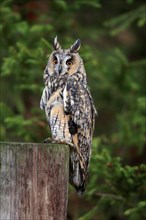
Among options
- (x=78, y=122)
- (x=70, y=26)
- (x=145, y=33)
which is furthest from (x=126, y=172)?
(x=145, y=33)

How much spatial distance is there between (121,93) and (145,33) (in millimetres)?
2060

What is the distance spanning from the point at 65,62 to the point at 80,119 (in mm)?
461

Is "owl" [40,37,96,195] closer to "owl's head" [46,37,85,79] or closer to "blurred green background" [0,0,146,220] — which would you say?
"owl's head" [46,37,85,79]

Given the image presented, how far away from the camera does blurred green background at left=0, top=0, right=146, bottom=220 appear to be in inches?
248

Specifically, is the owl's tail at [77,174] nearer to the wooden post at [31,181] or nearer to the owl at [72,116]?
the owl at [72,116]

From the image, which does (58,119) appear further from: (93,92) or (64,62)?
(93,92)

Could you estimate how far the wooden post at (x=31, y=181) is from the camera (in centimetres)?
352

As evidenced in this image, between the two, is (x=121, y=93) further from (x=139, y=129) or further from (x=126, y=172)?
(x=126, y=172)

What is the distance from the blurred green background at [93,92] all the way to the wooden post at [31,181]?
2.21 m

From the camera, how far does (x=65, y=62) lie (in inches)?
201

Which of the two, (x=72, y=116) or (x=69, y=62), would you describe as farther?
(x=69, y=62)

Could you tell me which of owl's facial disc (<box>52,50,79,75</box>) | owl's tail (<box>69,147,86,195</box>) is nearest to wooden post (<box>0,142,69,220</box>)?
owl's tail (<box>69,147,86,195</box>)

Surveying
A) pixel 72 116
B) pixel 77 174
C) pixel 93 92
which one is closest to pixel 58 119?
pixel 72 116

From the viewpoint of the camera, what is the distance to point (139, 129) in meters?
7.87
